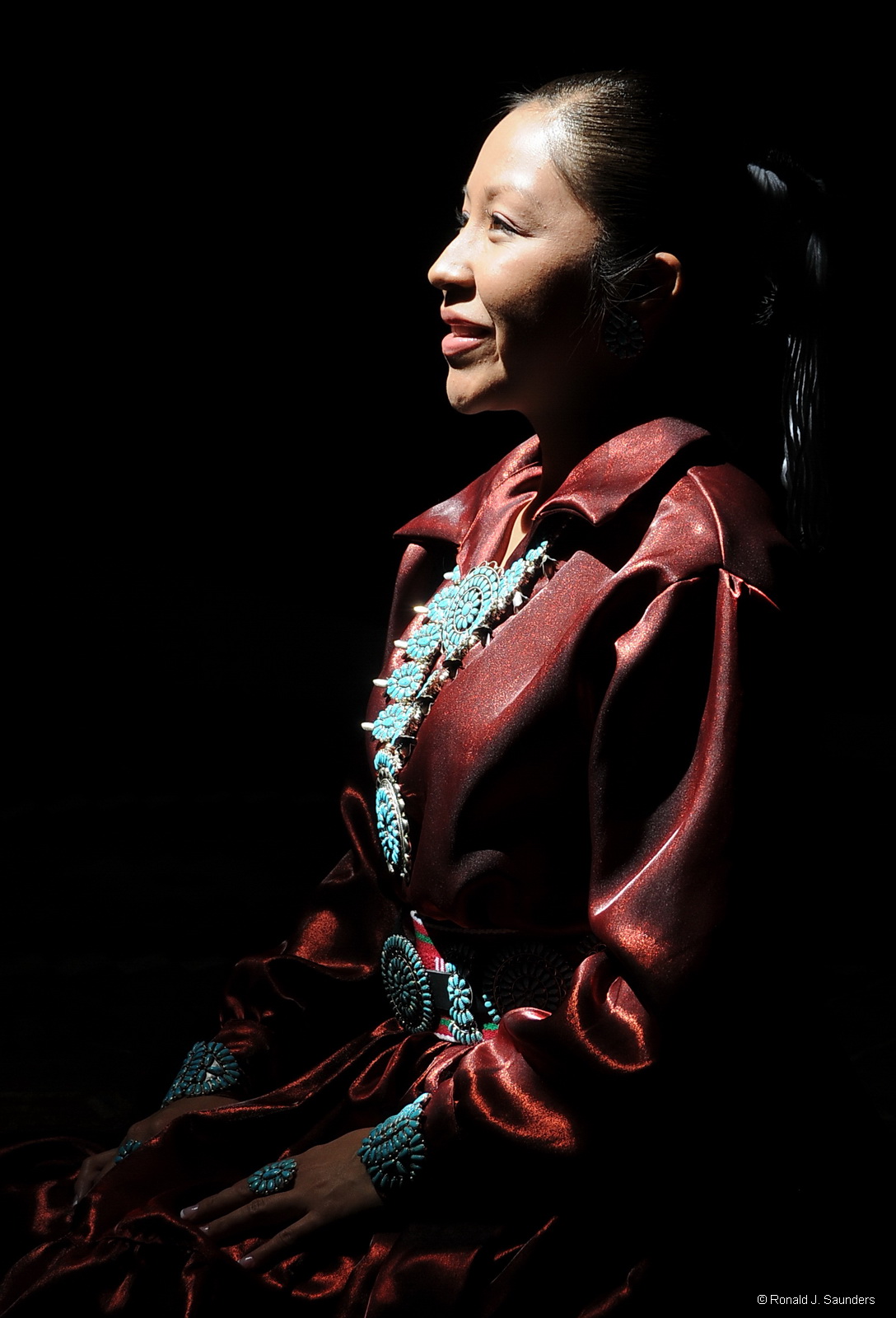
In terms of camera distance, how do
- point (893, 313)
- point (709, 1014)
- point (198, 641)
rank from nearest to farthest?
1. point (709, 1014)
2. point (893, 313)
3. point (198, 641)

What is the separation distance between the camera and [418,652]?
1206 millimetres

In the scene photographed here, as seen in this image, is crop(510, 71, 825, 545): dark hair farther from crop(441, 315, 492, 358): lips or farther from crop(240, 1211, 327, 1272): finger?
crop(240, 1211, 327, 1272): finger

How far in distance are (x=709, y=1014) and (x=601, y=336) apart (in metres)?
0.58

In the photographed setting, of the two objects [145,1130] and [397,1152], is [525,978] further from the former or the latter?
[145,1130]

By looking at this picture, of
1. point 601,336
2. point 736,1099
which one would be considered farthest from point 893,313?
point 736,1099

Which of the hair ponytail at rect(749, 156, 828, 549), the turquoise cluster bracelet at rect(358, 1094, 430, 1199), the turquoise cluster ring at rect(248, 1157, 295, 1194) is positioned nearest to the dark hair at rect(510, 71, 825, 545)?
the hair ponytail at rect(749, 156, 828, 549)

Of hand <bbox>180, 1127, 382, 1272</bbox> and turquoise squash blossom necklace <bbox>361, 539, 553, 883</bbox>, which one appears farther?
turquoise squash blossom necklace <bbox>361, 539, 553, 883</bbox>

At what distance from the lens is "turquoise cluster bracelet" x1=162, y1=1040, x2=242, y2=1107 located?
118 centimetres

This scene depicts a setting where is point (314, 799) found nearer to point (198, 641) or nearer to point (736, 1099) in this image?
point (198, 641)

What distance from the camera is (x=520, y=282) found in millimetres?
1062

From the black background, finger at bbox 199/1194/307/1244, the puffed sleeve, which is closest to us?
the puffed sleeve

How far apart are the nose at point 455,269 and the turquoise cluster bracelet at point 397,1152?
71 cm

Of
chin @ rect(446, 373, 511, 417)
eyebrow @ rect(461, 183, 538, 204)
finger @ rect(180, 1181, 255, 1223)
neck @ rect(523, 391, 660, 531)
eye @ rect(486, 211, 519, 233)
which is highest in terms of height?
eyebrow @ rect(461, 183, 538, 204)

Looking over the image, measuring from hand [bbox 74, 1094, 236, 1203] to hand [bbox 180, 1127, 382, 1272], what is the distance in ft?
0.38
